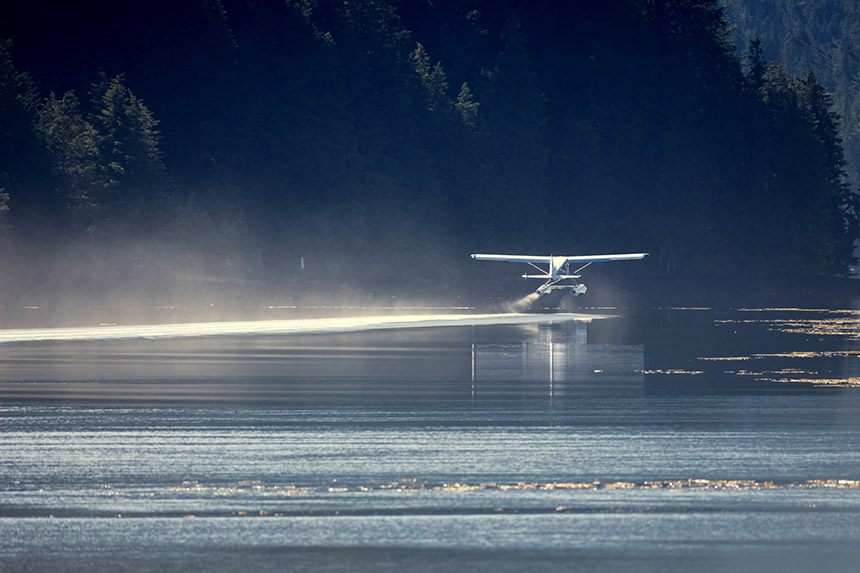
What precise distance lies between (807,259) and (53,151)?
78.7 metres

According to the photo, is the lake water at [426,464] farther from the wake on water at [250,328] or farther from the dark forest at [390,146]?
the dark forest at [390,146]

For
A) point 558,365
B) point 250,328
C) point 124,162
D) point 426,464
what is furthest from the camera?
point 124,162

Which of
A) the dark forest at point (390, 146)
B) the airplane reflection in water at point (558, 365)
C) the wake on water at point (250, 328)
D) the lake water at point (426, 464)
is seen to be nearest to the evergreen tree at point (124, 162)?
the dark forest at point (390, 146)

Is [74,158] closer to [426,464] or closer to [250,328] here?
[250,328]

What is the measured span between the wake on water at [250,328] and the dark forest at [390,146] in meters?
28.3

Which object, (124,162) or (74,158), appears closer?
(124,162)

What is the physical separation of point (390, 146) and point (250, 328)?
220ft

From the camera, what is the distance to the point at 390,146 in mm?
104562

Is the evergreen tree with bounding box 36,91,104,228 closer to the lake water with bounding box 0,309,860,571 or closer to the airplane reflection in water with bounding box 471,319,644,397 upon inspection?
the airplane reflection in water with bounding box 471,319,644,397

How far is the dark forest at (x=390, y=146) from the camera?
75562mm

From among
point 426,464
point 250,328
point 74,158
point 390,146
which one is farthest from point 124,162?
point 426,464

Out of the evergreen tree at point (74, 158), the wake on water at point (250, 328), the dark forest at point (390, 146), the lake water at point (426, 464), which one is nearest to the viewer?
the lake water at point (426, 464)

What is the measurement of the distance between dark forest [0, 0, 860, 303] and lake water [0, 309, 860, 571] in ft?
159

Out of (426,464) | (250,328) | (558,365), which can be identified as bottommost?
(426,464)
